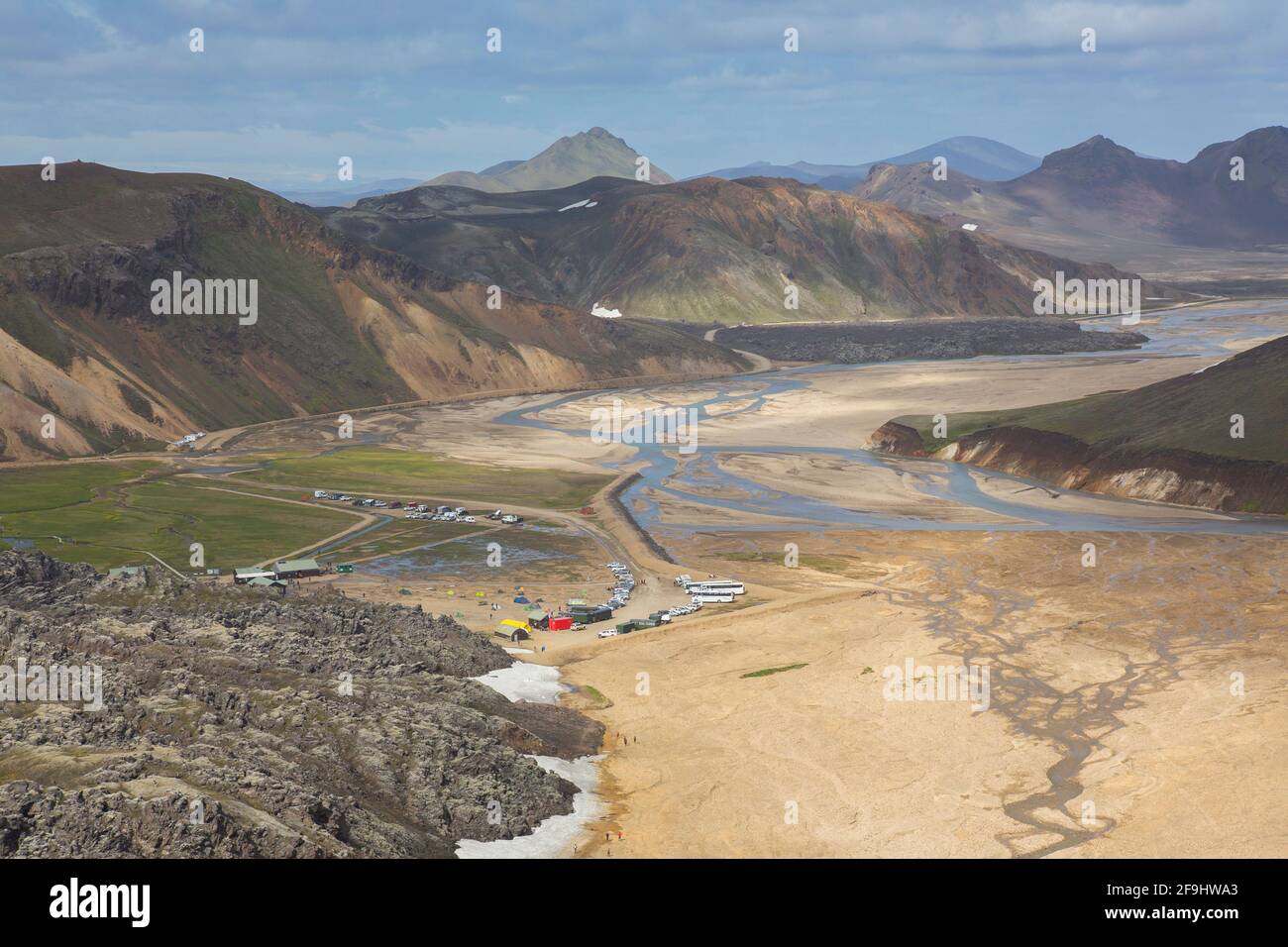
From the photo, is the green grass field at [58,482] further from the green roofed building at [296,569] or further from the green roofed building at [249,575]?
the green roofed building at [296,569]

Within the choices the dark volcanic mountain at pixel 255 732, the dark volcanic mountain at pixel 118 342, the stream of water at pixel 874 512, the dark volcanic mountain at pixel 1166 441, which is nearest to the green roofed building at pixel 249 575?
the dark volcanic mountain at pixel 255 732

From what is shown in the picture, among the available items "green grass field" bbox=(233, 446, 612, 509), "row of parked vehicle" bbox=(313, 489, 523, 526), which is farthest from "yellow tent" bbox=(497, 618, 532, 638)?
"green grass field" bbox=(233, 446, 612, 509)

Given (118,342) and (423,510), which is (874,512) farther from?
(118,342)

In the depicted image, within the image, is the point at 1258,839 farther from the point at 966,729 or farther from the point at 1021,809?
the point at 966,729

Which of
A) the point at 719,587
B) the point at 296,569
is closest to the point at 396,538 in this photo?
the point at 296,569
